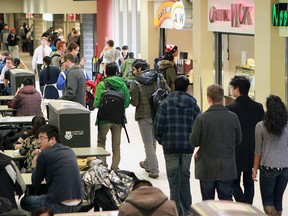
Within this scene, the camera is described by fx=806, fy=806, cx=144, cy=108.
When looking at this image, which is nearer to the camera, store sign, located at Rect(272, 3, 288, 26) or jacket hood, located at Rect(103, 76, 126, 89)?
jacket hood, located at Rect(103, 76, 126, 89)

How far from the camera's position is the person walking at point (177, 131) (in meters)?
9.19

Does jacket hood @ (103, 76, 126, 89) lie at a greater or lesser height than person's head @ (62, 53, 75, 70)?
lesser

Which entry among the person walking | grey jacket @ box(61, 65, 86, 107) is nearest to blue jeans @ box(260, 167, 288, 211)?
the person walking

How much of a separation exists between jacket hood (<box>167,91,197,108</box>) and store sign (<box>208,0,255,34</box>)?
5.78m

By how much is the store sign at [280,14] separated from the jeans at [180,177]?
179 inches

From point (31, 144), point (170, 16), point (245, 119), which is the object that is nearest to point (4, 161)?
point (31, 144)

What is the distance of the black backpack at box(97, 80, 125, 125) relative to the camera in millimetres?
11703

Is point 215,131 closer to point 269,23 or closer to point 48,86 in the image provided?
point 269,23

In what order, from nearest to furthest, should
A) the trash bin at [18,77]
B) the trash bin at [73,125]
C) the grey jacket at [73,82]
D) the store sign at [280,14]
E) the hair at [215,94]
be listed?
the hair at [215,94], the trash bin at [73,125], the store sign at [280,14], the grey jacket at [73,82], the trash bin at [18,77]

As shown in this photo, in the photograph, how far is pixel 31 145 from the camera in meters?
9.56

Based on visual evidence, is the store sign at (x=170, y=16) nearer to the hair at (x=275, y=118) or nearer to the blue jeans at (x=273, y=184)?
the hair at (x=275, y=118)

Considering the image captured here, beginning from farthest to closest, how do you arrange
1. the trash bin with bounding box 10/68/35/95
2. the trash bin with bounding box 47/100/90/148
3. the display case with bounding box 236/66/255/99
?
the trash bin with bounding box 10/68/35/95
the display case with bounding box 236/66/255/99
the trash bin with bounding box 47/100/90/148

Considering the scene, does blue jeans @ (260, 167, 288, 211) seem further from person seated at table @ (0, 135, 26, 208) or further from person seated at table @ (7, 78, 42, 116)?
person seated at table @ (7, 78, 42, 116)

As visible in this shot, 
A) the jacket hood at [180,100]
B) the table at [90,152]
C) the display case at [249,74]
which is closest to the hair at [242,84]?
the jacket hood at [180,100]
